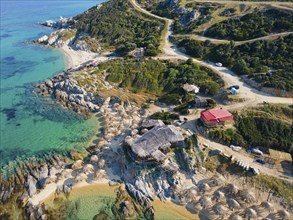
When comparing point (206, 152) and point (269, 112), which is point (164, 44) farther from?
point (206, 152)

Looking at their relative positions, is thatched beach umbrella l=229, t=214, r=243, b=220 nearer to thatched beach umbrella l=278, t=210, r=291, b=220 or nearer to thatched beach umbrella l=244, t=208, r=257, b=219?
thatched beach umbrella l=244, t=208, r=257, b=219

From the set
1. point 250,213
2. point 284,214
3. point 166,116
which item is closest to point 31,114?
point 166,116

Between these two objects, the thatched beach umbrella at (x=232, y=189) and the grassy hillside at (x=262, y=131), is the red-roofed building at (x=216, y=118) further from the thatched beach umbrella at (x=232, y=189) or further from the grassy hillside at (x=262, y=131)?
the thatched beach umbrella at (x=232, y=189)

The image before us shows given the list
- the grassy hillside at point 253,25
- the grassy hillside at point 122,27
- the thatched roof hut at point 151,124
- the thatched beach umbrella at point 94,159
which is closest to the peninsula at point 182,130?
the thatched roof hut at point 151,124

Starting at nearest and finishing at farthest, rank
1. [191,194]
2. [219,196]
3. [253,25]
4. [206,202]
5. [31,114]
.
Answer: [206,202]
[219,196]
[191,194]
[31,114]
[253,25]

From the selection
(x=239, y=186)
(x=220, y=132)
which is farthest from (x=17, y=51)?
(x=239, y=186)

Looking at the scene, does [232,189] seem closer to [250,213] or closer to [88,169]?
[250,213]
